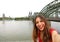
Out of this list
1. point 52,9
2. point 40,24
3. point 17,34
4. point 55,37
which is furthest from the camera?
point 52,9

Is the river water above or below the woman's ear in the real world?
below

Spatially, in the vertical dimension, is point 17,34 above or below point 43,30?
below

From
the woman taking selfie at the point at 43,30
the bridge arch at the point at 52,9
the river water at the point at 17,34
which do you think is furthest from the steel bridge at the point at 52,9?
the woman taking selfie at the point at 43,30

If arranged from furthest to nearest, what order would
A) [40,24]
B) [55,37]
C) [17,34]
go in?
[17,34], [40,24], [55,37]

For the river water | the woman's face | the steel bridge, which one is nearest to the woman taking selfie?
the woman's face

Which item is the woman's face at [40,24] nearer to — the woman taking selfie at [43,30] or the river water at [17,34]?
the woman taking selfie at [43,30]

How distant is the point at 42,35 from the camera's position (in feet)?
8.19

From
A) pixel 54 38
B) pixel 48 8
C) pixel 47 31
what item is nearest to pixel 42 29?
pixel 47 31

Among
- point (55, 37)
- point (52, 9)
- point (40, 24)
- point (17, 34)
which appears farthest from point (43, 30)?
point (52, 9)

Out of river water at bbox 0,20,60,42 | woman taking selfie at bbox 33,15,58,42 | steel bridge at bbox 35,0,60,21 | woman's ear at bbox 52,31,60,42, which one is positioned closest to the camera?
woman's ear at bbox 52,31,60,42

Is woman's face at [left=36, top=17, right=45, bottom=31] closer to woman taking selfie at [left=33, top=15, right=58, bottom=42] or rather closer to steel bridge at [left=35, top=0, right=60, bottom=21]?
woman taking selfie at [left=33, top=15, right=58, bottom=42]

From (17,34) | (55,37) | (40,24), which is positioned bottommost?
(17,34)

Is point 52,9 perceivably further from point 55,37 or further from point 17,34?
point 55,37

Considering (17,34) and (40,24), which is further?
(17,34)
